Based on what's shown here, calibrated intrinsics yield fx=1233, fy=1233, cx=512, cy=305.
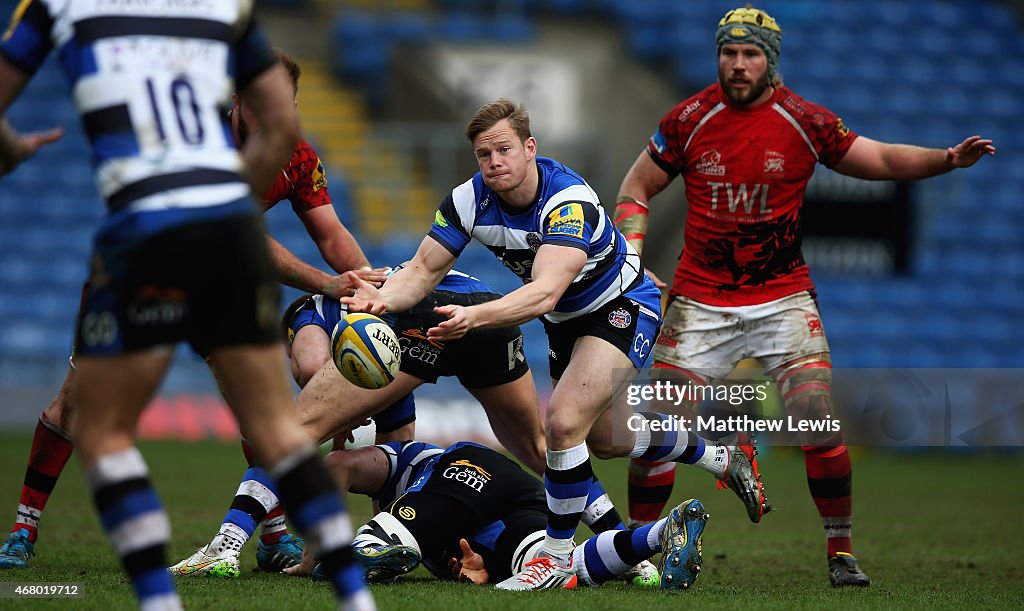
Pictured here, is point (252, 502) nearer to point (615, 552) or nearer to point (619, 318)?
point (615, 552)

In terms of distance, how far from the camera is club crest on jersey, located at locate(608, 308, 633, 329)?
19.2 ft

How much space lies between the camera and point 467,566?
5.73 m

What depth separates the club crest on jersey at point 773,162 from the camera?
6.32m

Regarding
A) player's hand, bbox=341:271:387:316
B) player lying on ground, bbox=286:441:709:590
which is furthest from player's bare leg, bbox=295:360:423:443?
player's hand, bbox=341:271:387:316

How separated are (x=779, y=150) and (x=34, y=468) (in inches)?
160

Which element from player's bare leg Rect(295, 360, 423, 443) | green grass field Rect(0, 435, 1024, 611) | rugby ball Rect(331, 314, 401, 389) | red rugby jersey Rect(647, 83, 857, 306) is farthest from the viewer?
red rugby jersey Rect(647, 83, 857, 306)

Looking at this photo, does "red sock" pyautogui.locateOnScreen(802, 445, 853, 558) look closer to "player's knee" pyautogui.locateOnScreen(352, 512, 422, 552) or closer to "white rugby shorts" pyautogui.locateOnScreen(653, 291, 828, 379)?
"white rugby shorts" pyautogui.locateOnScreen(653, 291, 828, 379)

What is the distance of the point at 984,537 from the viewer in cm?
812

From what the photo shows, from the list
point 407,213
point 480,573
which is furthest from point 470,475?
point 407,213

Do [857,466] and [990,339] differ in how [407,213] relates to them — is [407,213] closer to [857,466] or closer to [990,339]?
[857,466]

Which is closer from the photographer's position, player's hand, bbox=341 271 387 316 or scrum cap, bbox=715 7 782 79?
player's hand, bbox=341 271 387 316

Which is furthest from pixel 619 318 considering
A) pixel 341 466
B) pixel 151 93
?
pixel 151 93

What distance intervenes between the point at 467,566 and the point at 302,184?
7.11 ft

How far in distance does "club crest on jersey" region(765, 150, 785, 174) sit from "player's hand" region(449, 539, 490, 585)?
2437 mm
